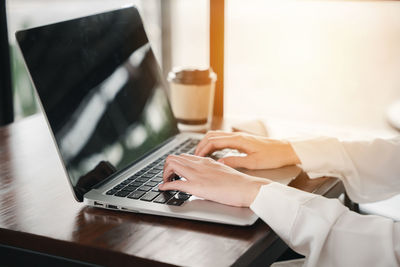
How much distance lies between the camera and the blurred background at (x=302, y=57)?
200 centimetres

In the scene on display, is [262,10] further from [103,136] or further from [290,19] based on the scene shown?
[103,136]

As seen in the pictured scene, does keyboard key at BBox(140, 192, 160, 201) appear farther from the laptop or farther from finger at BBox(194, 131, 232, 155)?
finger at BBox(194, 131, 232, 155)

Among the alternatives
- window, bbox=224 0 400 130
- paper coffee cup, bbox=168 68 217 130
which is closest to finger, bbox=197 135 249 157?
paper coffee cup, bbox=168 68 217 130

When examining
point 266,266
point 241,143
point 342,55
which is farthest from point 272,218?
point 342,55

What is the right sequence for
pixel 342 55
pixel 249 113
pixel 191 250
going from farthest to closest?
pixel 249 113, pixel 342 55, pixel 191 250

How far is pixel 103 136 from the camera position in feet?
3.82

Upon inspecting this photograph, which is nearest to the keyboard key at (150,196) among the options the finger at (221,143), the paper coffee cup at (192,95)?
the finger at (221,143)

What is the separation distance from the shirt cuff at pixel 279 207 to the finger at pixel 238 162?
0.73ft

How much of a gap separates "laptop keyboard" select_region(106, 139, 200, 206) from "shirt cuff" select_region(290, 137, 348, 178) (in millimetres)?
310

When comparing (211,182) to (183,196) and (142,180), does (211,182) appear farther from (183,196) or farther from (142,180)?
(142,180)

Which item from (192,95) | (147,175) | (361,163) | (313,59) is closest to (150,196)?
(147,175)

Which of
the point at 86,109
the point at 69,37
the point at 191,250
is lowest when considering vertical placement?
the point at 191,250

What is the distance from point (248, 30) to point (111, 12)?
0.97 meters

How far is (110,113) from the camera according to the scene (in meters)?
1.21
